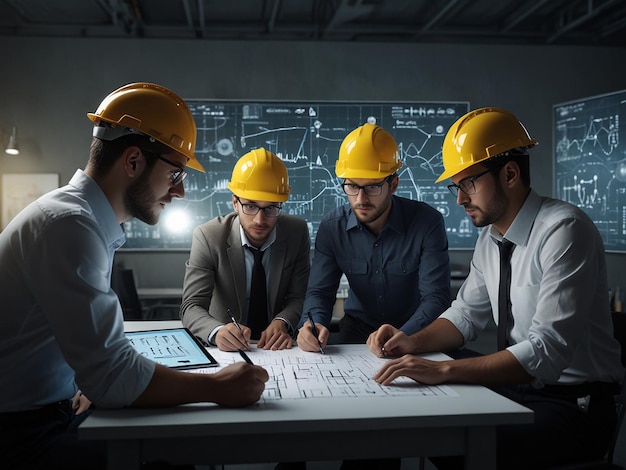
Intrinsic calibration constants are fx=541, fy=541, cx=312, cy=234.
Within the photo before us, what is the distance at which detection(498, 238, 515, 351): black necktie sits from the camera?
6.29ft

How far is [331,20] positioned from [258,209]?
3744 mm

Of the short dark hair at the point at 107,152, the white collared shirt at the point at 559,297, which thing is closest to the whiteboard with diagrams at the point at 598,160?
the white collared shirt at the point at 559,297

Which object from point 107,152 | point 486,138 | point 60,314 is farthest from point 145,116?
point 486,138

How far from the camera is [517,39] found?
6.27m

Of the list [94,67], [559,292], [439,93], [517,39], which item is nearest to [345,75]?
[439,93]

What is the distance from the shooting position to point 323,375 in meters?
1.59

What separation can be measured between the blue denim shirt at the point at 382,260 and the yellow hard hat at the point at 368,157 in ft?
0.78

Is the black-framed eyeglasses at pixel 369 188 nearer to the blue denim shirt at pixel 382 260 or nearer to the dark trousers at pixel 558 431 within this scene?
the blue denim shirt at pixel 382 260

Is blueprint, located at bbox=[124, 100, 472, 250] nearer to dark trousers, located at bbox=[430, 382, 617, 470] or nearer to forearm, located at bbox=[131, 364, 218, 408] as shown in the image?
dark trousers, located at bbox=[430, 382, 617, 470]

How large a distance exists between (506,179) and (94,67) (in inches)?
198

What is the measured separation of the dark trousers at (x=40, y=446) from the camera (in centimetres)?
131

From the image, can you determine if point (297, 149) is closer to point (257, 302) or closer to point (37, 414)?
point (257, 302)

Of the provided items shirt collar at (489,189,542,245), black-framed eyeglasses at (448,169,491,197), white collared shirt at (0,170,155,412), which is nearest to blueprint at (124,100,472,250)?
black-framed eyeglasses at (448,169,491,197)

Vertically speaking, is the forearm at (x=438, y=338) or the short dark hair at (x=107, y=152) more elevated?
the short dark hair at (x=107, y=152)
